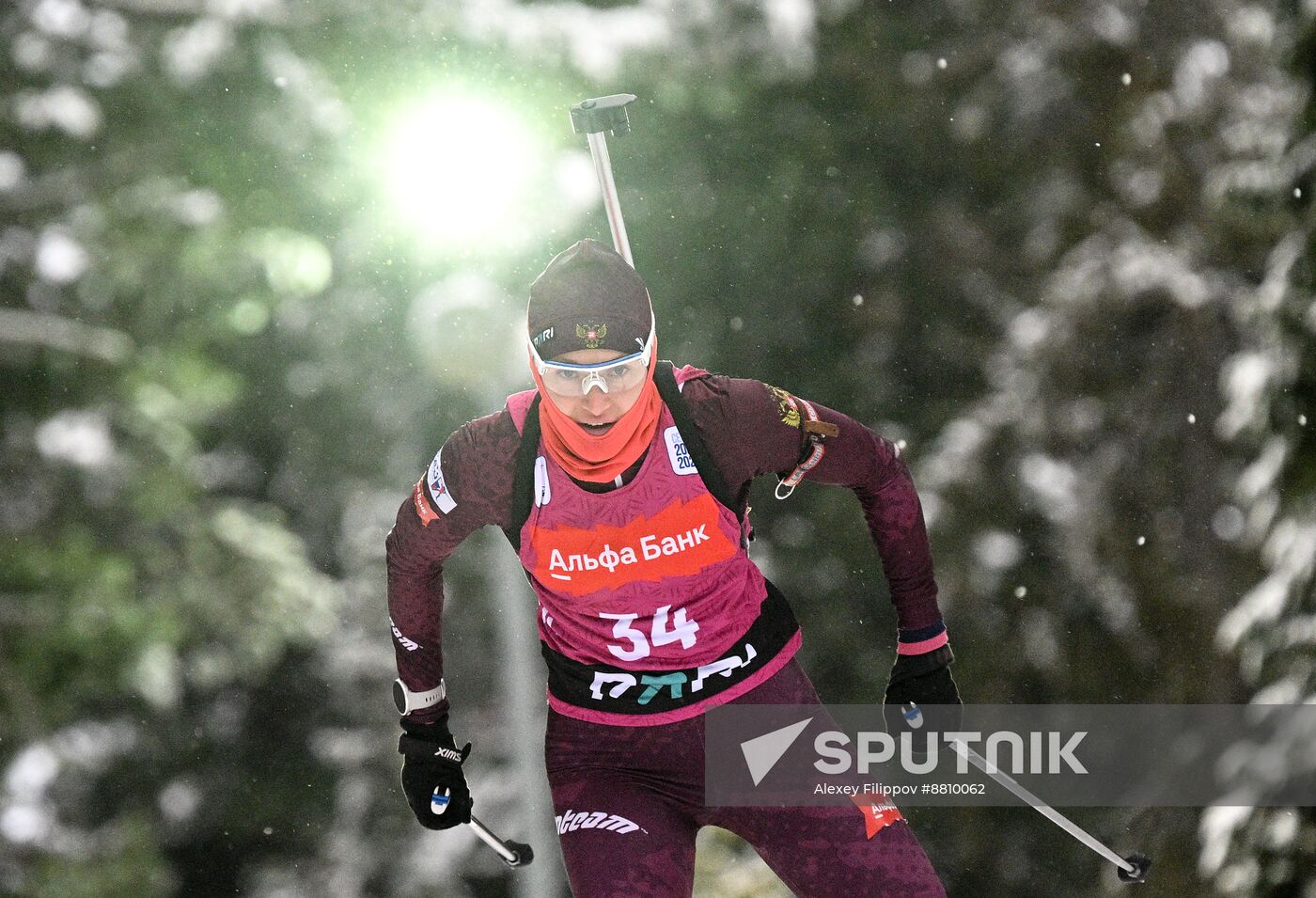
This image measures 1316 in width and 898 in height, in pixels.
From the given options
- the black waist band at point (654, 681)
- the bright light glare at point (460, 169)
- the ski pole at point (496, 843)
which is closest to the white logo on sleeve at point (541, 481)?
the black waist band at point (654, 681)

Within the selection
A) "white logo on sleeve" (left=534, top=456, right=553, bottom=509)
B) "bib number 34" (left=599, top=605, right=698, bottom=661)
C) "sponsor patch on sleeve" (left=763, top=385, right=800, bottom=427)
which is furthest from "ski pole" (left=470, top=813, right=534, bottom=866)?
"sponsor patch on sleeve" (left=763, top=385, right=800, bottom=427)

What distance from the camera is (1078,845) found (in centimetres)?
861

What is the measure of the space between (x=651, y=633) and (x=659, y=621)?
30mm

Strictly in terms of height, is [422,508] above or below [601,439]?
below

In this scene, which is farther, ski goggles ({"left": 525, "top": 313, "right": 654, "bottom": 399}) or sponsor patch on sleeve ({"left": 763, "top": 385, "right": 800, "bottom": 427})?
sponsor patch on sleeve ({"left": 763, "top": 385, "right": 800, "bottom": 427})

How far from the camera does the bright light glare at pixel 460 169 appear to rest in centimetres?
693

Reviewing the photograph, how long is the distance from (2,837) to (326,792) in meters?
1.77

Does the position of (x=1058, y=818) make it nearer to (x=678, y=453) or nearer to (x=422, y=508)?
(x=678, y=453)

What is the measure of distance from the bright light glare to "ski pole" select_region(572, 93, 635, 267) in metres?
4.32

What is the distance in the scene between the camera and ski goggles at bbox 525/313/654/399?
2316mm

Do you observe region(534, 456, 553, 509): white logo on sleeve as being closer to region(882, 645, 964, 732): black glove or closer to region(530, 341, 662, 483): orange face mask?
region(530, 341, 662, 483): orange face mask

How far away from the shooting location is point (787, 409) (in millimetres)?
2527

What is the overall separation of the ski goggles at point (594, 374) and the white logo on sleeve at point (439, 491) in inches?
13.1

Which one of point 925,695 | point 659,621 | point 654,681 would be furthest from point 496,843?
point 925,695
